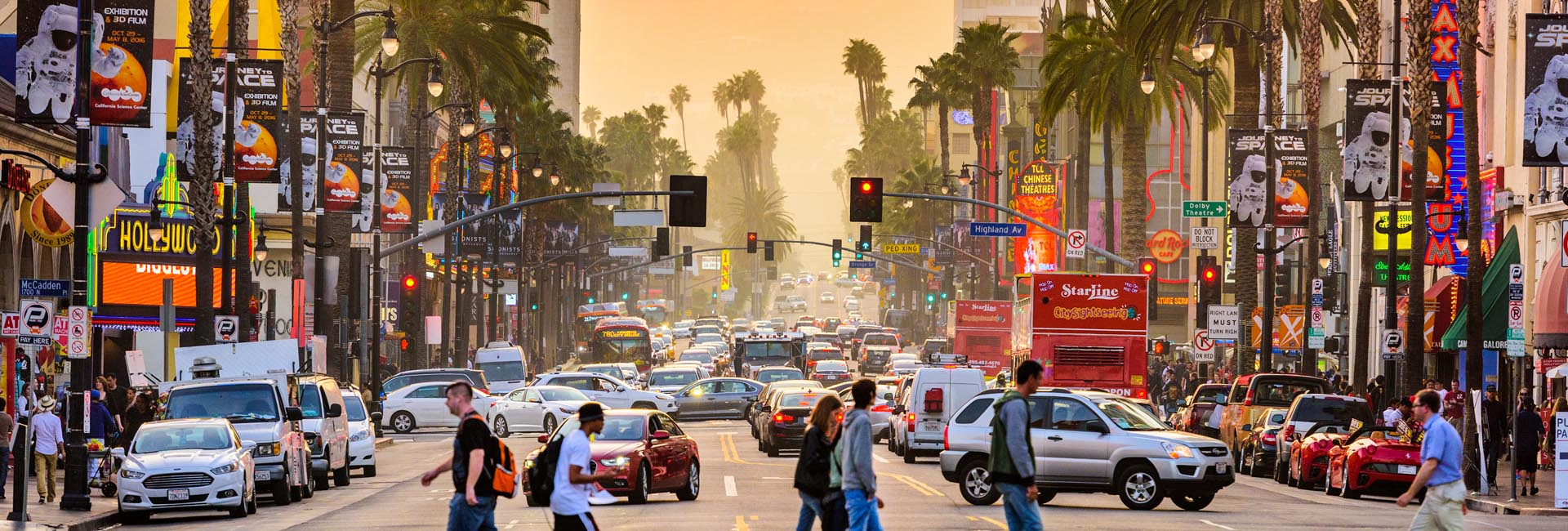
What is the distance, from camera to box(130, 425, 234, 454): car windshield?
26.4 m

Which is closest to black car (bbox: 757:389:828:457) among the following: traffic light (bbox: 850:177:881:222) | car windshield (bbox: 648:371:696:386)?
traffic light (bbox: 850:177:881:222)

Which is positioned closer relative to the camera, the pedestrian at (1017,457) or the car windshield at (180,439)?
the pedestrian at (1017,457)

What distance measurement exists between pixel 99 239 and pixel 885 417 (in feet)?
61.5

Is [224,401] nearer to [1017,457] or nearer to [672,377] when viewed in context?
[1017,457]

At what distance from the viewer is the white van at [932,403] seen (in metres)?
36.4

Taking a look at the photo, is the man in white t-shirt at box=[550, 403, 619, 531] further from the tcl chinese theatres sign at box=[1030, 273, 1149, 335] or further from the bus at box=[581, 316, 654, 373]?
the bus at box=[581, 316, 654, 373]

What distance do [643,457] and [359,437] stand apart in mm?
11490

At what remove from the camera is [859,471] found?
15.8 m

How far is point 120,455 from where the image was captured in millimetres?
27375

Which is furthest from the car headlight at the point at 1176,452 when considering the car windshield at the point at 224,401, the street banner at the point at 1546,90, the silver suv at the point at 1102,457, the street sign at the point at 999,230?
the street sign at the point at 999,230

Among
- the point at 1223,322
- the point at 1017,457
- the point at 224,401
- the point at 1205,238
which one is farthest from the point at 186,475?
the point at 1205,238

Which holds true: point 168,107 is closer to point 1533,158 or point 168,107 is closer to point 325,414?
point 325,414

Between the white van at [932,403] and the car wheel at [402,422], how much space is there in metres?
20.0

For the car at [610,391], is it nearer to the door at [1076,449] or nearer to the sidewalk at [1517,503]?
the sidewalk at [1517,503]
